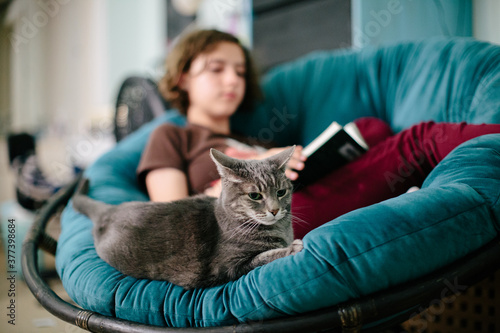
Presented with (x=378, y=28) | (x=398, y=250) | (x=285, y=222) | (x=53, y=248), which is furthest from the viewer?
(x=378, y=28)

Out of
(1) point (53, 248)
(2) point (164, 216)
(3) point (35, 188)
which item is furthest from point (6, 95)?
(2) point (164, 216)

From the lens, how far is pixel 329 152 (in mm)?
870

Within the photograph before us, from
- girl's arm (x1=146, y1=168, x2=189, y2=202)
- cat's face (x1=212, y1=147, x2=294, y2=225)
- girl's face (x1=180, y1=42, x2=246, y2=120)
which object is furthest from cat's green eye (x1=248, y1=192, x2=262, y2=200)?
girl's face (x1=180, y1=42, x2=246, y2=120)

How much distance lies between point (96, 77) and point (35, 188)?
1119mm

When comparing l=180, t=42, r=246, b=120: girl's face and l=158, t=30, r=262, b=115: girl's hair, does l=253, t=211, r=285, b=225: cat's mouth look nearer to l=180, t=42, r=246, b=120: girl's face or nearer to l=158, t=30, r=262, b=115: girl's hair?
l=180, t=42, r=246, b=120: girl's face

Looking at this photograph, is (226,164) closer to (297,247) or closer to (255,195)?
(255,195)

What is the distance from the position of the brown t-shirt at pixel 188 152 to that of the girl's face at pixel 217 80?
3.9 inches

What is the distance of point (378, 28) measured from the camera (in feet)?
4.80

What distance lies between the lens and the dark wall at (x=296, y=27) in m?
1.69

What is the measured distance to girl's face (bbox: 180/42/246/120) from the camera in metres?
1.15

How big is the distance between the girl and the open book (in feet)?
0.07

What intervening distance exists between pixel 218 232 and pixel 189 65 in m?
0.77

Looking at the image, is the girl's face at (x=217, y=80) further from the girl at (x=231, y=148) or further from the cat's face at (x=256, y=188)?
the cat's face at (x=256, y=188)

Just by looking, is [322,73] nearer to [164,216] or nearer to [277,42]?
[277,42]
